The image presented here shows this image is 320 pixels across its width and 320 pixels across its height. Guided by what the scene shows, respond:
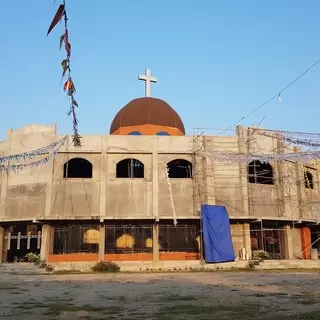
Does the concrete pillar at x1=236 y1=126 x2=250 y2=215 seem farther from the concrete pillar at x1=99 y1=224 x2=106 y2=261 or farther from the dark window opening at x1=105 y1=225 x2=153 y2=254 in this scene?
the concrete pillar at x1=99 y1=224 x2=106 y2=261

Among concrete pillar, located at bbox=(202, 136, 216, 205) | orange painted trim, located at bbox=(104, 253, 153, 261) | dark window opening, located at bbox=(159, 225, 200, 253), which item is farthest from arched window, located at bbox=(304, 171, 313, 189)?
orange painted trim, located at bbox=(104, 253, 153, 261)

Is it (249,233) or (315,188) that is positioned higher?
(315,188)

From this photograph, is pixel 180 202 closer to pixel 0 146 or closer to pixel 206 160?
pixel 206 160

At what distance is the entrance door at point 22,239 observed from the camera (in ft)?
95.5

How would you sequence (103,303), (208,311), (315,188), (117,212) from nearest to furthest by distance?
(208,311)
(103,303)
(117,212)
(315,188)

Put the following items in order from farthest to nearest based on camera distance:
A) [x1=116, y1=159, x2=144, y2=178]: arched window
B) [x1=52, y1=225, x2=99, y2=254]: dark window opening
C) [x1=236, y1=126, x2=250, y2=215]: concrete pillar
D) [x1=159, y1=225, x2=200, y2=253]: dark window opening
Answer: [x1=116, y1=159, x2=144, y2=178]: arched window
[x1=236, y1=126, x2=250, y2=215]: concrete pillar
[x1=159, y1=225, x2=200, y2=253]: dark window opening
[x1=52, y1=225, x2=99, y2=254]: dark window opening

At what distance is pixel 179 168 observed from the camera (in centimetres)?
3052

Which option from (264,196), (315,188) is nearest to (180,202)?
(264,196)

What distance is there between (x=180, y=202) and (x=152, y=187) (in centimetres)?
209

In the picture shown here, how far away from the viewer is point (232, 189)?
2839cm

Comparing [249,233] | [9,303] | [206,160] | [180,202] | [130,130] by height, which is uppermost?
[130,130]

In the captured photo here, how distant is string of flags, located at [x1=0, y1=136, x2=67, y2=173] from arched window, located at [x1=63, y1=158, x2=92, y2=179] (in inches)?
62.9

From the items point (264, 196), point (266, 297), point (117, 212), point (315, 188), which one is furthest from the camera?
point (315, 188)

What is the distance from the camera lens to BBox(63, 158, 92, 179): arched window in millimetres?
29891
